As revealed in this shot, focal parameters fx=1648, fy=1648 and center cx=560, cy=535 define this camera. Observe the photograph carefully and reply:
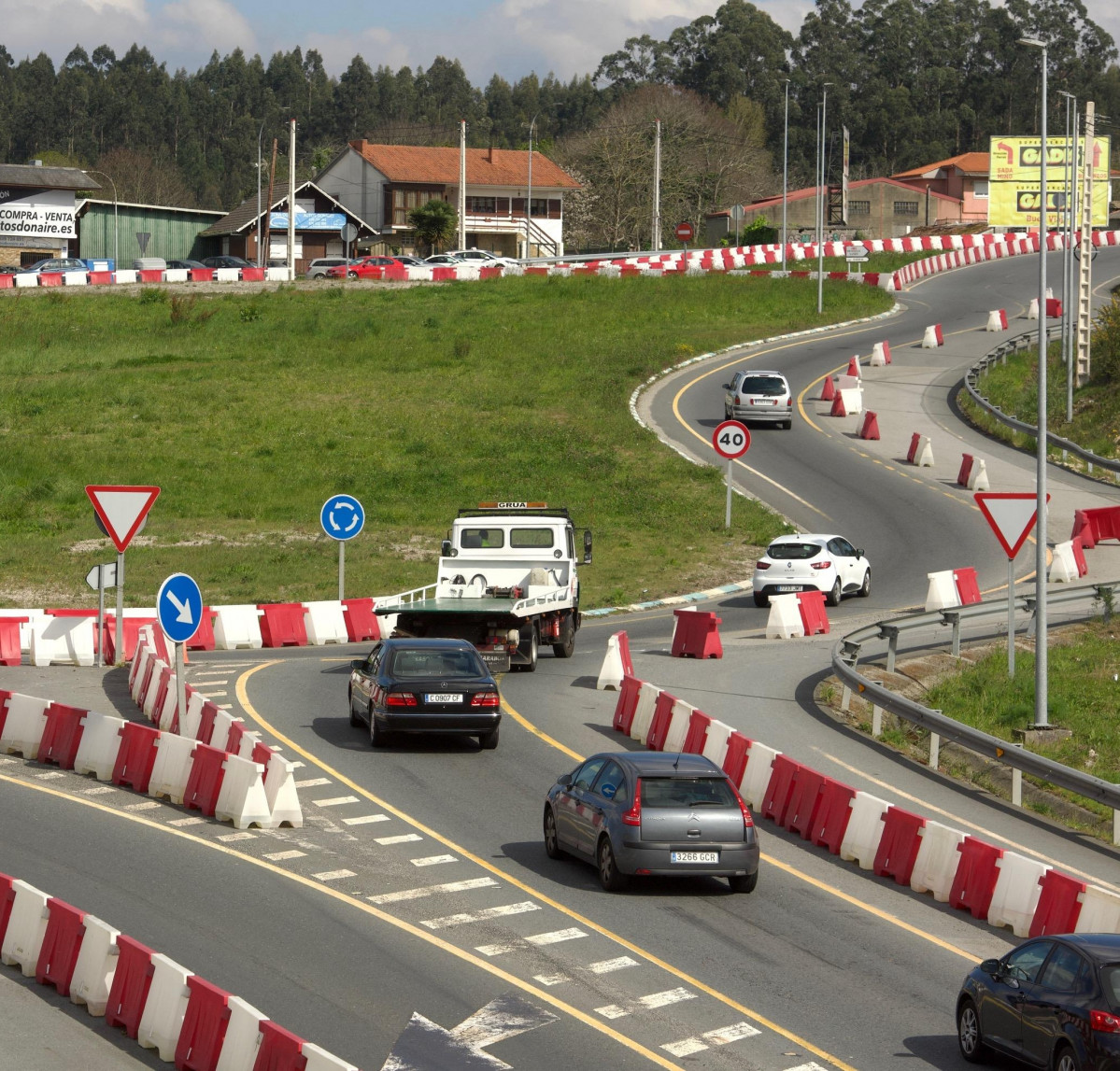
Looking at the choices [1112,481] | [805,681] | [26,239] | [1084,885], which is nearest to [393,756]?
[805,681]

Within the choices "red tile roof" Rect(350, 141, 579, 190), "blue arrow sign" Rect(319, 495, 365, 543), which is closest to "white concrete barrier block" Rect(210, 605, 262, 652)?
"blue arrow sign" Rect(319, 495, 365, 543)

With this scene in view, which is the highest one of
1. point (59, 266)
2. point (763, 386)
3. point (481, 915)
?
point (59, 266)

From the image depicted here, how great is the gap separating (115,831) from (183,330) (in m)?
54.0

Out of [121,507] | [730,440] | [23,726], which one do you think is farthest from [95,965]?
[730,440]

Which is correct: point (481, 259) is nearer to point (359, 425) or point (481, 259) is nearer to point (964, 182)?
point (359, 425)

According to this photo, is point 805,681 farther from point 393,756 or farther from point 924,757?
point 393,756

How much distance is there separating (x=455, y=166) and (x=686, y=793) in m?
108

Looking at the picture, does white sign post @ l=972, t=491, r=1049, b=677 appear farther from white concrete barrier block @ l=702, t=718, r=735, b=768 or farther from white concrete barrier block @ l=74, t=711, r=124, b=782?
white concrete barrier block @ l=74, t=711, r=124, b=782

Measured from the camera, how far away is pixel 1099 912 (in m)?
13.0

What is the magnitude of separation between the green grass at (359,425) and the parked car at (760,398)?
135 inches

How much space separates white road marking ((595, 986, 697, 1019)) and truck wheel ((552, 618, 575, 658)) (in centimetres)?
1514

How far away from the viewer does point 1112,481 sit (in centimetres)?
4584

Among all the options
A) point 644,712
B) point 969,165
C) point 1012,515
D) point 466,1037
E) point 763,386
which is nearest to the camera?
point 466,1037

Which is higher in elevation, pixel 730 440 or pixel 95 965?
pixel 730 440
